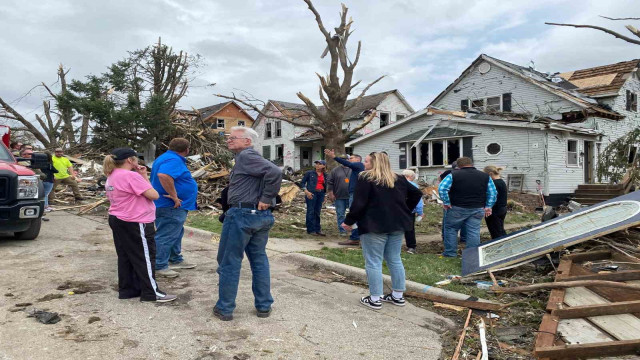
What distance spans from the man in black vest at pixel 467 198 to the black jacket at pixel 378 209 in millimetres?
2555

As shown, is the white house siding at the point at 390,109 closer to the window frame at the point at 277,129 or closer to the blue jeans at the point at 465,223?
the window frame at the point at 277,129

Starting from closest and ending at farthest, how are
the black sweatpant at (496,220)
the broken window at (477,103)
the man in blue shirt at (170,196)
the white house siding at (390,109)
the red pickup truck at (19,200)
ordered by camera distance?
1. the man in blue shirt at (170,196)
2. the red pickup truck at (19,200)
3. the black sweatpant at (496,220)
4. the broken window at (477,103)
5. the white house siding at (390,109)

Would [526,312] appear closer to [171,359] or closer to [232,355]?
[232,355]

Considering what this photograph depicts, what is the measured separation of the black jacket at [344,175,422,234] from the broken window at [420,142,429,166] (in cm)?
1795

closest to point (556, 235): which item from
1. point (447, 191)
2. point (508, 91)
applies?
point (447, 191)

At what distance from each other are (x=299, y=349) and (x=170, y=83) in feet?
88.1

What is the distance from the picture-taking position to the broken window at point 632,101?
2383 cm

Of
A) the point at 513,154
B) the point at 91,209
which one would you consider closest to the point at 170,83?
the point at 91,209

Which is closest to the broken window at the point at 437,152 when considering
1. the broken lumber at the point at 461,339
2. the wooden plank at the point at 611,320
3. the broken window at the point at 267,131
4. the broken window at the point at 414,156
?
the broken window at the point at 414,156

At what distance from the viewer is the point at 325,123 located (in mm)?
17281

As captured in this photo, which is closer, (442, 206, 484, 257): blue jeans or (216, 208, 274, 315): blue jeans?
(216, 208, 274, 315): blue jeans

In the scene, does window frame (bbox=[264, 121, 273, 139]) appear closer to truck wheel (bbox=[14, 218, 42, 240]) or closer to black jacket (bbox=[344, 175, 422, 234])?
truck wheel (bbox=[14, 218, 42, 240])

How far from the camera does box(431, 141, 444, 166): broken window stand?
69.9ft

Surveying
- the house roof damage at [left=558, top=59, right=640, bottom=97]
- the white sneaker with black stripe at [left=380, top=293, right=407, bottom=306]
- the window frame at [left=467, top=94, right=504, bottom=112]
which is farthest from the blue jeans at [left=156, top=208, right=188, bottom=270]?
the house roof damage at [left=558, top=59, right=640, bottom=97]
